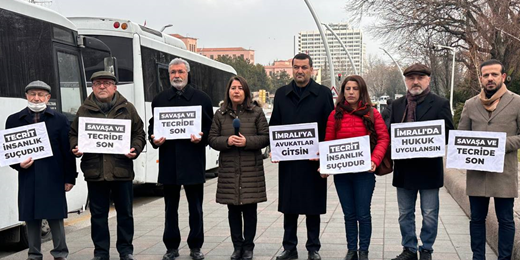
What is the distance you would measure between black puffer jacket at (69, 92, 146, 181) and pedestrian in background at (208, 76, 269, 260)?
92cm

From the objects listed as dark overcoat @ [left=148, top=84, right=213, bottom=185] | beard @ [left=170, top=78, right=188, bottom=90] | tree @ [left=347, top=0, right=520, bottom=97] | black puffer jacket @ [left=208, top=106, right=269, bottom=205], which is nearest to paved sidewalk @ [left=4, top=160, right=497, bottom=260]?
black puffer jacket @ [left=208, top=106, right=269, bottom=205]

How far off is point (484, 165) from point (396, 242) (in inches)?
84.2

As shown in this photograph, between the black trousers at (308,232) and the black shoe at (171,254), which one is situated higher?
the black trousers at (308,232)

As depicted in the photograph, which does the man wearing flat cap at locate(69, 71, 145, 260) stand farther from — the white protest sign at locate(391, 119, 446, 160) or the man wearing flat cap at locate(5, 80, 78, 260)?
the white protest sign at locate(391, 119, 446, 160)

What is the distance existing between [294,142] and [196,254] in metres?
1.70

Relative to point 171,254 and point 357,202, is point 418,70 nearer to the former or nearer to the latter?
point 357,202

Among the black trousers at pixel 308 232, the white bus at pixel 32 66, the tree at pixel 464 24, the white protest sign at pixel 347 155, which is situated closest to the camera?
the white protest sign at pixel 347 155

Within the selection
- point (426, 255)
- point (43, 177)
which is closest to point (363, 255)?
point (426, 255)

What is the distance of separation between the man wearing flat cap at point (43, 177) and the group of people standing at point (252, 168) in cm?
1

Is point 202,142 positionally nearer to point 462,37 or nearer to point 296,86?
Result: point 296,86

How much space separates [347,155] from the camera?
6145 millimetres

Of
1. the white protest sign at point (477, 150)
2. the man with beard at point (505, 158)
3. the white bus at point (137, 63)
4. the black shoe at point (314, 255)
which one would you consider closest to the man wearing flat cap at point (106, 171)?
the black shoe at point (314, 255)

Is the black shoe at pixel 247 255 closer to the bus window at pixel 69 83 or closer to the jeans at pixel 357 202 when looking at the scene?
the jeans at pixel 357 202

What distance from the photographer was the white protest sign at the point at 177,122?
21.6 feet
